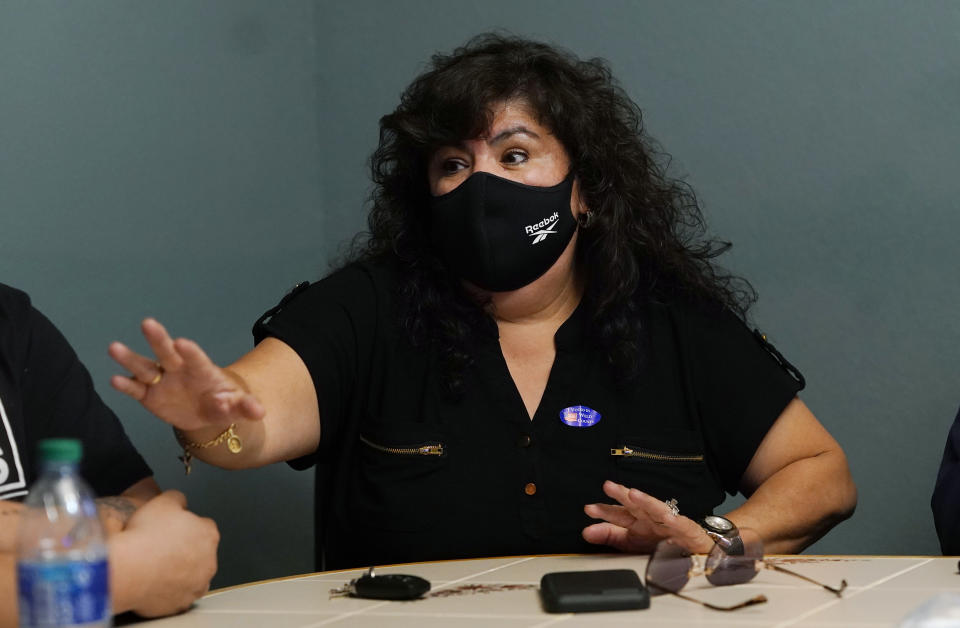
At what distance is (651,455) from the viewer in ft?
6.19

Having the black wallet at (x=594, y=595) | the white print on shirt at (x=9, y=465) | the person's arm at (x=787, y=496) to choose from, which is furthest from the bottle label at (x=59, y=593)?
the person's arm at (x=787, y=496)

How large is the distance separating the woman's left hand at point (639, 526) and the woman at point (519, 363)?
0.71ft

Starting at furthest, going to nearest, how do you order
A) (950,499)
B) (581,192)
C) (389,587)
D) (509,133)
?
(581,192)
(509,133)
(950,499)
(389,587)

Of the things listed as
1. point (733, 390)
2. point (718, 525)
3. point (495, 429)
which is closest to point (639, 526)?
point (718, 525)

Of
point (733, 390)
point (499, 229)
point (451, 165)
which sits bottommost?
point (733, 390)

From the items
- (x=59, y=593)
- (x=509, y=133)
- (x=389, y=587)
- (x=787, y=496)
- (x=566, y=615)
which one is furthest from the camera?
(x=509, y=133)

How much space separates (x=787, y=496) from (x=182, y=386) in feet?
3.46

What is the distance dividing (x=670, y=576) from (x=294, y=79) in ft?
7.12

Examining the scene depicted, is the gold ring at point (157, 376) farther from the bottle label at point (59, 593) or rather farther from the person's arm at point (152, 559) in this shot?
the bottle label at point (59, 593)

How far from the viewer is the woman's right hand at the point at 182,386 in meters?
1.24

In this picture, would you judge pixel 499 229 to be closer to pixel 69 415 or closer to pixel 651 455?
pixel 651 455

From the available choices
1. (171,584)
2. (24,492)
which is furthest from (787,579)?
(24,492)

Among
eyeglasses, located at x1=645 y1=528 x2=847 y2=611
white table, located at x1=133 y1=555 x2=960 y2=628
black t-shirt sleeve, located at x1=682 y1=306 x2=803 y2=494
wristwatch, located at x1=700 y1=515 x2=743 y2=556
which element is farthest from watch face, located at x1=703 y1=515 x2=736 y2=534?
black t-shirt sleeve, located at x1=682 y1=306 x2=803 y2=494

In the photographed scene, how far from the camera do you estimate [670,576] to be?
1215mm
